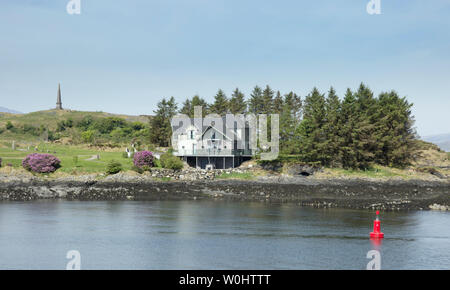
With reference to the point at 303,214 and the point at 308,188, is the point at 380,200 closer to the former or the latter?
the point at 308,188

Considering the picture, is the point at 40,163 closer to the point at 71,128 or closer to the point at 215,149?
the point at 215,149

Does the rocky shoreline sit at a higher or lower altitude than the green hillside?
lower

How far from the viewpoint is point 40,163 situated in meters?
64.1

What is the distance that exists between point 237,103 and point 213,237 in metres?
74.7

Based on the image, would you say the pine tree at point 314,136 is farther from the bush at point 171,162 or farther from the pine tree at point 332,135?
the bush at point 171,162

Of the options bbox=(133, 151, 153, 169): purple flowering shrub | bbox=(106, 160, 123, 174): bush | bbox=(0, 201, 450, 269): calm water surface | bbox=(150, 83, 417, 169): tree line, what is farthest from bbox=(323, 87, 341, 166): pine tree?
bbox=(106, 160, 123, 174): bush

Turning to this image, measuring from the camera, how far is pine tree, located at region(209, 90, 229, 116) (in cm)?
10334

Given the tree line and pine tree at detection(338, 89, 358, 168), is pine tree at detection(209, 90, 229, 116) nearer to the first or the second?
the tree line

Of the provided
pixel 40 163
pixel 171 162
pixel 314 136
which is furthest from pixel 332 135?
pixel 40 163

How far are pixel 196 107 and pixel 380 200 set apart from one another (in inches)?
2206

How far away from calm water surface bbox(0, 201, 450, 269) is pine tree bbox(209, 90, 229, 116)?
5362cm

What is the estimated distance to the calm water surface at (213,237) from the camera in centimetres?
2888

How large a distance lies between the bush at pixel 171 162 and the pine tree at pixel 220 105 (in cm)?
3261
